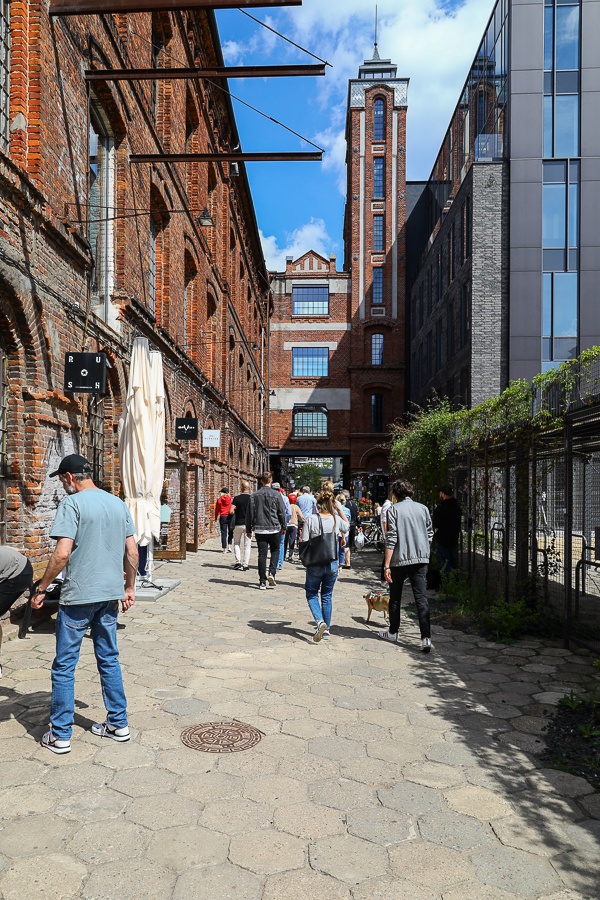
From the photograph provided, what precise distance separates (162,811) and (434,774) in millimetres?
1515

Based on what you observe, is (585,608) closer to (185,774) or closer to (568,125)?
(185,774)

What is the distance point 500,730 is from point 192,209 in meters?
17.4

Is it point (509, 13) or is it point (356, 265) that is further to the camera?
point (356, 265)

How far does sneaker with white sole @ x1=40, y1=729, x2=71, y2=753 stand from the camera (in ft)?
13.7

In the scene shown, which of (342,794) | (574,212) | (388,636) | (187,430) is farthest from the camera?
(574,212)

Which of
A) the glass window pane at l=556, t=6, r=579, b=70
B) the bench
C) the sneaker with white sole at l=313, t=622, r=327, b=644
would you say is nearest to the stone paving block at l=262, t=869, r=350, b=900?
the bench

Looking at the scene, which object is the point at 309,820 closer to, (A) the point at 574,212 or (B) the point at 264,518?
(B) the point at 264,518

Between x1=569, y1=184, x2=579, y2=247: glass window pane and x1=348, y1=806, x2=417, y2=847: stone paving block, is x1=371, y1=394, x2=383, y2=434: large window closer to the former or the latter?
x1=569, y1=184, x2=579, y2=247: glass window pane

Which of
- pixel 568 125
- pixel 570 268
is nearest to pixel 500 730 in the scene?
pixel 570 268

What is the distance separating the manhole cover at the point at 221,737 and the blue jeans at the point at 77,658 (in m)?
0.45

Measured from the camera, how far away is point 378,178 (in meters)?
44.6

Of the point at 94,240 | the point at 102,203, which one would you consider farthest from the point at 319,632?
the point at 102,203

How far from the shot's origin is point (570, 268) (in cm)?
2656

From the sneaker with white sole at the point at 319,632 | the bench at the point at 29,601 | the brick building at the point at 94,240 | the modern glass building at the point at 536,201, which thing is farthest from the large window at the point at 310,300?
the sneaker with white sole at the point at 319,632
